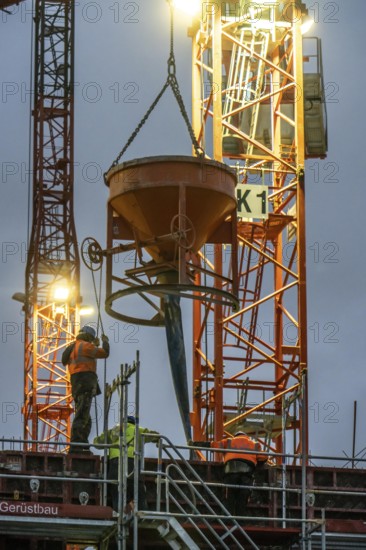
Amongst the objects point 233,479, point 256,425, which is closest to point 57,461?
point 233,479

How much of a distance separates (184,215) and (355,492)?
626cm

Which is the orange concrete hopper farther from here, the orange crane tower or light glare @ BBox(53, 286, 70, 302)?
light glare @ BBox(53, 286, 70, 302)

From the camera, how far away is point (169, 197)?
3497 cm

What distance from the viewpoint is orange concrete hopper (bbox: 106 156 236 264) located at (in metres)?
34.9

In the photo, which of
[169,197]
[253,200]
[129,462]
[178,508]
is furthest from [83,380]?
[253,200]

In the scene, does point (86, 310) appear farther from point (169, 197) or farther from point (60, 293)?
point (169, 197)

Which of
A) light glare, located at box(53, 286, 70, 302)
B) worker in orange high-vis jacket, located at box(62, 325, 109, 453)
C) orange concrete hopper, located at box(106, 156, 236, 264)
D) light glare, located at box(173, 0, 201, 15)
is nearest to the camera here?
orange concrete hopper, located at box(106, 156, 236, 264)

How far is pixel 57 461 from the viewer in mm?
33125

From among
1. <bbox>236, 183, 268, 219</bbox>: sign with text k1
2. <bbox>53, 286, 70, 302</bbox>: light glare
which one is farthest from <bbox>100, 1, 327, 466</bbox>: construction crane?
<bbox>53, 286, 70, 302</bbox>: light glare

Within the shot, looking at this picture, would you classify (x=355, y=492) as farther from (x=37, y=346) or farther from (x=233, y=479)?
(x=37, y=346)

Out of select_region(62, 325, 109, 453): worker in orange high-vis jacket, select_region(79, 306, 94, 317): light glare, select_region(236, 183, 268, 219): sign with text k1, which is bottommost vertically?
select_region(62, 325, 109, 453): worker in orange high-vis jacket

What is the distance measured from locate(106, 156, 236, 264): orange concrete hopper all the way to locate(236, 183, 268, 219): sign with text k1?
14.8m

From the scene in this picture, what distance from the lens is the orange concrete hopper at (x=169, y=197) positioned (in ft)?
114

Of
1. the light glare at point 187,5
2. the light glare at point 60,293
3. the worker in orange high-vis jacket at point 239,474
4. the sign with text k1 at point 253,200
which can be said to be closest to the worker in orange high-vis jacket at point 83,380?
the worker in orange high-vis jacket at point 239,474
